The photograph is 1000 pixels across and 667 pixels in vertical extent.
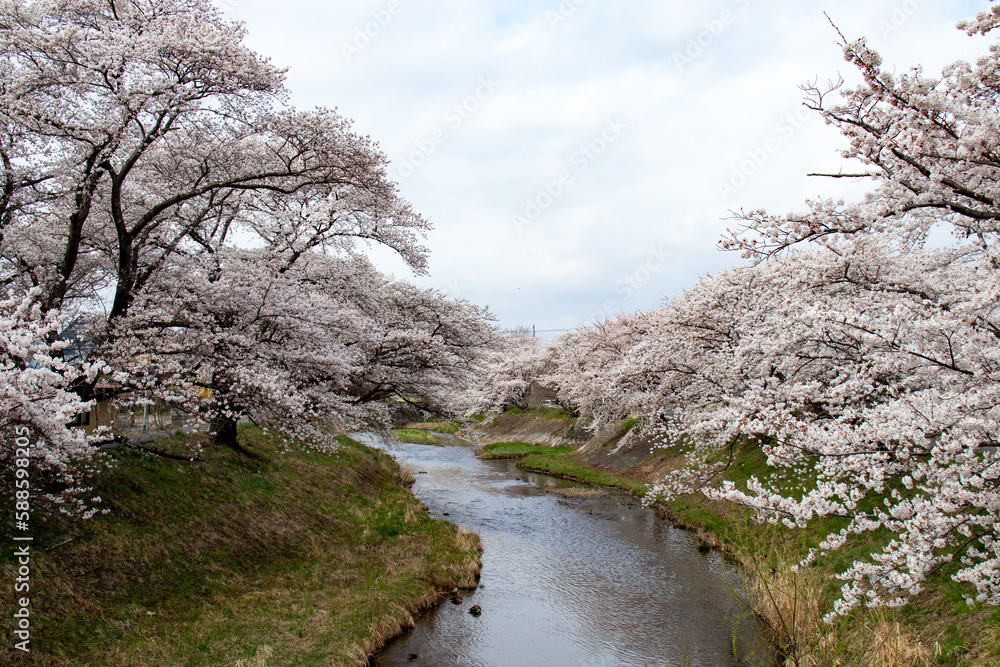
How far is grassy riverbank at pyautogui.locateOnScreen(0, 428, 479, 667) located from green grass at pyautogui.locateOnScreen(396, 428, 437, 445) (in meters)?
31.7

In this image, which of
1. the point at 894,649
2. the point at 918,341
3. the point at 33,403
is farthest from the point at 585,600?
the point at 33,403

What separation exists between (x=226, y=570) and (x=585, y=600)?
8.21 metres

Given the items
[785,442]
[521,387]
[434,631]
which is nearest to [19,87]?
[434,631]

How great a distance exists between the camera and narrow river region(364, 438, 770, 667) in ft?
37.0

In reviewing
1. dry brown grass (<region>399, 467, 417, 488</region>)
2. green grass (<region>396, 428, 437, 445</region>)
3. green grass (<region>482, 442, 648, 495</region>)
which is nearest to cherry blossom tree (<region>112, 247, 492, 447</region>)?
dry brown grass (<region>399, 467, 417, 488</region>)

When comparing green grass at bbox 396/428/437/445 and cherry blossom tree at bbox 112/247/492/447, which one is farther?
green grass at bbox 396/428/437/445

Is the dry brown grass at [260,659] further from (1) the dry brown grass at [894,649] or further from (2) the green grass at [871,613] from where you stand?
(1) the dry brown grass at [894,649]

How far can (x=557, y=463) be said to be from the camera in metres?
35.5

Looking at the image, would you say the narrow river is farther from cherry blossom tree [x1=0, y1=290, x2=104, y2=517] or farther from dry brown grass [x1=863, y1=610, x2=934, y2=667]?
cherry blossom tree [x1=0, y1=290, x2=104, y2=517]

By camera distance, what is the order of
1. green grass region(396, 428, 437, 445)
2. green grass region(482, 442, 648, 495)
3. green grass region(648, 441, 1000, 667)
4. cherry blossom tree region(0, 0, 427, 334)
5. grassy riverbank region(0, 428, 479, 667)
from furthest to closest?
green grass region(396, 428, 437, 445) → green grass region(482, 442, 648, 495) → cherry blossom tree region(0, 0, 427, 334) → grassy riverbank region(0, 428, 479, 667) → green grass region(648, 441, 1000, 667)

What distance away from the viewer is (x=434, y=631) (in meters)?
12.2

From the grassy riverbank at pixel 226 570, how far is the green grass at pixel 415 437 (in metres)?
31.7

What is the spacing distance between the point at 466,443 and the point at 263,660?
4267 centimetres

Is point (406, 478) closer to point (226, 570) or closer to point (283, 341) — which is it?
point (283, 341)
